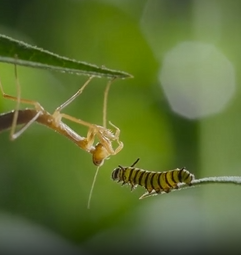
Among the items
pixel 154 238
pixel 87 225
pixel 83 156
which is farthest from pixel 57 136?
pixel 154 238

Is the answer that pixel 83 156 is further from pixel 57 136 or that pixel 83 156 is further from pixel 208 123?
pixel 208 123

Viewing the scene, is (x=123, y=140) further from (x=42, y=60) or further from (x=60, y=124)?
(x=42, y=60)

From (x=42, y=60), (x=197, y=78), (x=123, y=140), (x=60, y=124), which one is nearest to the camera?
(x=42, y=60)

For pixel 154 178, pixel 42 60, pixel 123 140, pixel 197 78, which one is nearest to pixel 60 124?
pixel 154 178

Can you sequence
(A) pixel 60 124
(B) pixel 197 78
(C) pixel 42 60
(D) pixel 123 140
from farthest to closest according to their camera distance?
(B) pixel 197 78 → (D) pixel 123 140 → (A) pixel 60 124 → (C) pixel 42 60

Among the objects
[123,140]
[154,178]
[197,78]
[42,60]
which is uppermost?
[197,78]

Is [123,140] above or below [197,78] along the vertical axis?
below

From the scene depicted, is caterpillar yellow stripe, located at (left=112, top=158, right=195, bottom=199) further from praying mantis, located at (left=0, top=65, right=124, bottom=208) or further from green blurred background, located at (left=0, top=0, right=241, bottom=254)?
green blurred background, located at (left=0, top=0, right=241, bottom=254)
